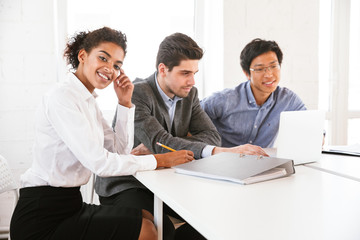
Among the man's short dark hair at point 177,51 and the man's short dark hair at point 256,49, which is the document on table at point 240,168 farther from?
the man's short dark hair at point 256,49

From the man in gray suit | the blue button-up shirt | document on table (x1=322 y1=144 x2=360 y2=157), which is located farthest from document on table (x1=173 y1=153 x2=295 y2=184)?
the blue button-up shirt

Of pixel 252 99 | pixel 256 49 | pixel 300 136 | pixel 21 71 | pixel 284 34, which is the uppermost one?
pixel 284 34

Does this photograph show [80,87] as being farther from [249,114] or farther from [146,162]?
[249,114]

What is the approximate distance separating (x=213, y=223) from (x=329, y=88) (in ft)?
9.72

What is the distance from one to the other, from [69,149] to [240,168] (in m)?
0.59

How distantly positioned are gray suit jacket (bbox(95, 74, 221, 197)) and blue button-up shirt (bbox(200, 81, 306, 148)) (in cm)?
27

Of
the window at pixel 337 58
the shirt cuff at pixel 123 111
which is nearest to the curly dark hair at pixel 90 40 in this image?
the shirt cuff at pixel 123 111

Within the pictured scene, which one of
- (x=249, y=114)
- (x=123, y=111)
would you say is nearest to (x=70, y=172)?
(x=123, y=111)

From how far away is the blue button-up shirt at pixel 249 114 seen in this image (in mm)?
2072

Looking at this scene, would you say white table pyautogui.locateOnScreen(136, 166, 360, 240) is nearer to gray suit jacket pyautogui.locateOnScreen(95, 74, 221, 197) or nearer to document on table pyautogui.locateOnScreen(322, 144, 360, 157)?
gray suit jacket pyautogui.locateOnScreen(95, 74, 221, 197)

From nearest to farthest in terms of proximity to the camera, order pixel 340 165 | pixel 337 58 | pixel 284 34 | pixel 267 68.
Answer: pixel 340 165, pixel 267 68, pixel 284 34, pixel 337 58

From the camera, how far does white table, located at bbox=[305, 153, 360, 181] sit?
1181 mm

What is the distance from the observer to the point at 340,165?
1318 millimetres

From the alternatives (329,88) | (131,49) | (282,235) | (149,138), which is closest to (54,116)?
(149,138)
